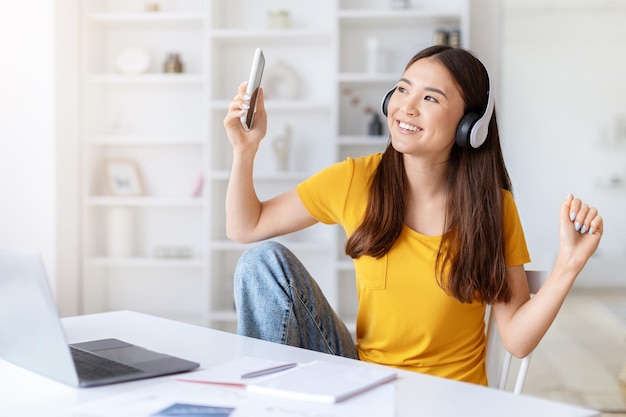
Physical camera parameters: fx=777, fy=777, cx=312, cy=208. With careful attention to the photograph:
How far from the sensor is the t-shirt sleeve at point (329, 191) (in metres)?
1.92

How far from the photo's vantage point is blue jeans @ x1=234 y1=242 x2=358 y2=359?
161cm

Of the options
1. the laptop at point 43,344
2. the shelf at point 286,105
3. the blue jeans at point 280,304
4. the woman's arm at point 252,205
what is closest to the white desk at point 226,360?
the laptop at point 43,344

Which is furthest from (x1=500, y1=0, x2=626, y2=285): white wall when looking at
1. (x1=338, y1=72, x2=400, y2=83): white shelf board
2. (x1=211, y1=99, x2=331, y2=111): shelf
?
(x1=211, y1=99, x2=331, y2=111): shelf

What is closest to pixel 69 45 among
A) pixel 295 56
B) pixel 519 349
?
pixel 295 56

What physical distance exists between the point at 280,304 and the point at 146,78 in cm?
250

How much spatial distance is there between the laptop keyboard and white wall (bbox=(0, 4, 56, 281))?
8.75 ft

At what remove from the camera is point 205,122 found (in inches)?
154

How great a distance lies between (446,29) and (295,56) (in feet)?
→ 2.55

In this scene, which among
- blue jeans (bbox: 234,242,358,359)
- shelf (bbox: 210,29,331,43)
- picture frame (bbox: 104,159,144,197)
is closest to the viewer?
blue jeans (bbox: 234,242,358,359)

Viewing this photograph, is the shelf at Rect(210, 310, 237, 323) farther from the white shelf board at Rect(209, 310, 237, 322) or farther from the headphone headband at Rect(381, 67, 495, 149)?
the headphone headband at Rect(381, 67, 495, 149)

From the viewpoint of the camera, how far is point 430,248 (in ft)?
5.80

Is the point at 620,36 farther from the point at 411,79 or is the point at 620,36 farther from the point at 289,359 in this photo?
the point at 289,359

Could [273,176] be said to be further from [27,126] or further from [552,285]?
[552,285]

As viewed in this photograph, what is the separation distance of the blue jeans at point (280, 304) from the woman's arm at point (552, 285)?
38 centimetres
